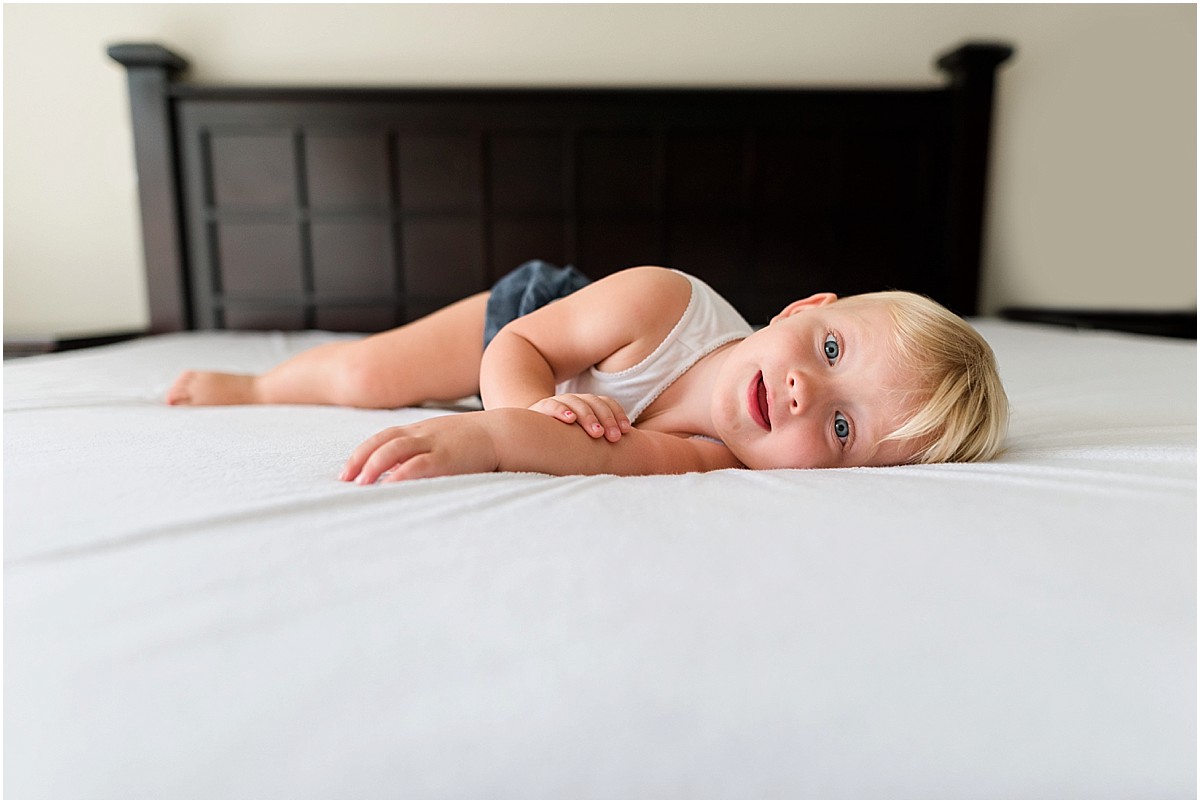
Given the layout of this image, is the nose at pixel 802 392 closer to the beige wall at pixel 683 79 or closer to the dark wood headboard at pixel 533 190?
the dark wood headboard at pixel 533 190

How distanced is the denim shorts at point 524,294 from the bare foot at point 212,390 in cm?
38

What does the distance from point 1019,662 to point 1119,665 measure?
5 centimetres

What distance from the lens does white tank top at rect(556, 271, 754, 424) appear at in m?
0.95

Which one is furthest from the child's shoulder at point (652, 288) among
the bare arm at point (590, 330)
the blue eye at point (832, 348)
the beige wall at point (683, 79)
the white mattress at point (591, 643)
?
the beige wall at point (683, 79)

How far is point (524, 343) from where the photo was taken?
910 mm

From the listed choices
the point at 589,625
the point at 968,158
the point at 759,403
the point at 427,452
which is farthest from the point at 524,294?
the point at 968,158

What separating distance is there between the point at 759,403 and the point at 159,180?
7.66 ft

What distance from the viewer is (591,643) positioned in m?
0.36

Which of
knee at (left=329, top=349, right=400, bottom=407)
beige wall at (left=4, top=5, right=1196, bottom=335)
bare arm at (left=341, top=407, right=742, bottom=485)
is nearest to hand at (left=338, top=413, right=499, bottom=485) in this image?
bare arm at (left=341, top=407, right=742, bottom=485)

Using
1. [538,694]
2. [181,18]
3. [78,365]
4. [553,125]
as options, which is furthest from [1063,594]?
[181,18]

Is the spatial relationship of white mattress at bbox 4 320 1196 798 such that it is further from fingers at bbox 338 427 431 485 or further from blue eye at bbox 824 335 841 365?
blue eye at bbox 824 335 841 365

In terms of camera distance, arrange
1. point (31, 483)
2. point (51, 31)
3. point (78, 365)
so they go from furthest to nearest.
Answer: point (51, 31) → point (78, 365) → point (31, 483)

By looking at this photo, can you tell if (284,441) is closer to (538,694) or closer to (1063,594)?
(538,694)

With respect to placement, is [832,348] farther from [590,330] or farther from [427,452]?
[427,452]
